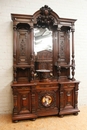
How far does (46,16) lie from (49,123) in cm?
232

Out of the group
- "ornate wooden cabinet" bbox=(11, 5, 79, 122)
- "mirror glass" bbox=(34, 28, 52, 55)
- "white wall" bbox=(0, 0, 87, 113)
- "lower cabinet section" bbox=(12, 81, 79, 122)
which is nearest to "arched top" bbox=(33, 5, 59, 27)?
"ornate wooden cabinet" bbox=(11, 5, 79, 122)

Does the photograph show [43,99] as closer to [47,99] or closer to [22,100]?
[47,99]

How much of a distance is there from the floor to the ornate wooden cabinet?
0.12 meters

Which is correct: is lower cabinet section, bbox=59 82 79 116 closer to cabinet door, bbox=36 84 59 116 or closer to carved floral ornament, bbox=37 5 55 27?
cabinet door, bbox=36 84 59 116

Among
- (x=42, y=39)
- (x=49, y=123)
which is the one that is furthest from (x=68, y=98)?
(x=42, y=39)

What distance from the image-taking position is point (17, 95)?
260 cm

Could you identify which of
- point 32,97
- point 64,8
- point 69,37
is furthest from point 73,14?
point 32,97

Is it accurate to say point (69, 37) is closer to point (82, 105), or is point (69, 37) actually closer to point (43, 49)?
point (43, 49)

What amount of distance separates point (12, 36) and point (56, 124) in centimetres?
221

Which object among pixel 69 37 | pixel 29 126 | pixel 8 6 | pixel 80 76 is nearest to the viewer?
pixel 29 126

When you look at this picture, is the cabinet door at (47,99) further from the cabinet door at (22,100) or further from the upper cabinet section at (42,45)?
the upper cabinet section at (42,45)

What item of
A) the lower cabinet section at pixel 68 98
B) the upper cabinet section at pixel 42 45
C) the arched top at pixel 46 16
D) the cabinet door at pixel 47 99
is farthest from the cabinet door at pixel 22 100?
the arched top at pixel 46 16

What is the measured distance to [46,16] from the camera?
281 centimetres

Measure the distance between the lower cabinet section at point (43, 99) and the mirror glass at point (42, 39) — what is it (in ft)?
3.00
